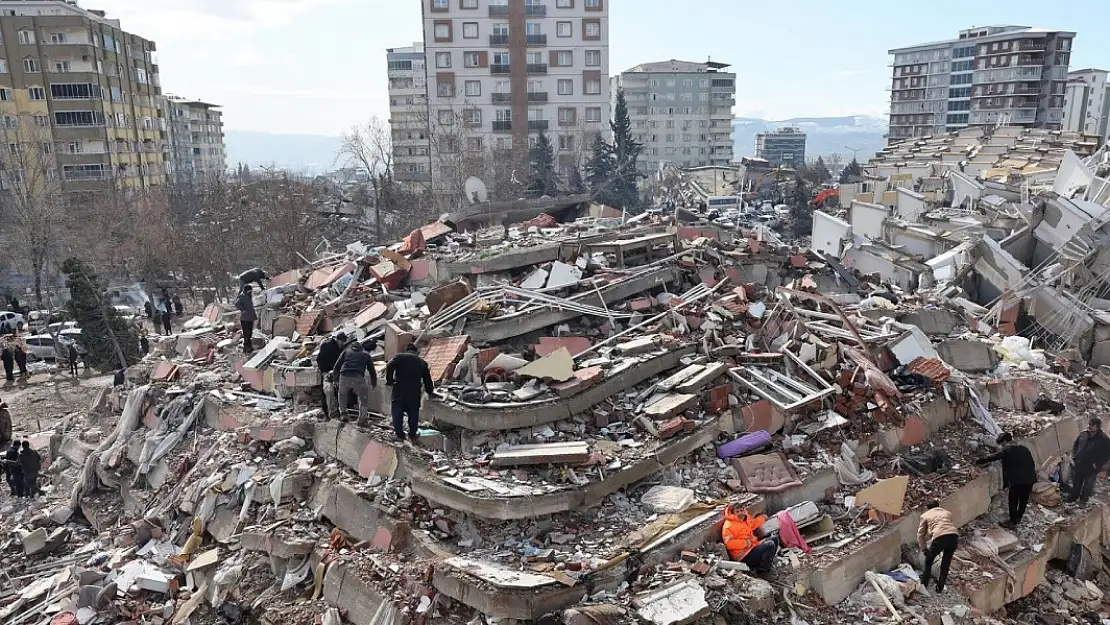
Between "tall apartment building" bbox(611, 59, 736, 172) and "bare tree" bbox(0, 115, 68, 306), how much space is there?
147 feet

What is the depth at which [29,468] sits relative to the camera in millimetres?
10828

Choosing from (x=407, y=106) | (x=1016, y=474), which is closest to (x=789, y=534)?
(x=1016, y=474)

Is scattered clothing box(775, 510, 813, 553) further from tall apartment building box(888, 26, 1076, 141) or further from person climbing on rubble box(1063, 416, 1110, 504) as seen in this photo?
tall apartment building box(888, 26, 1076, 141)

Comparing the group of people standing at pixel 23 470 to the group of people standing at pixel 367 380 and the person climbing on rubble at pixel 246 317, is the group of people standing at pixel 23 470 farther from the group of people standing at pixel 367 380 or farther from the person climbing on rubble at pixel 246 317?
the group of people standing at pixel 367 380

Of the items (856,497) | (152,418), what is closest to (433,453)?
(856,497)

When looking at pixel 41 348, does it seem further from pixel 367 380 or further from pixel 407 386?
pixel 407 386

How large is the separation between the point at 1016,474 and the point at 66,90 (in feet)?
148

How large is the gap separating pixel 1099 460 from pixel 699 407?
4.62 metres

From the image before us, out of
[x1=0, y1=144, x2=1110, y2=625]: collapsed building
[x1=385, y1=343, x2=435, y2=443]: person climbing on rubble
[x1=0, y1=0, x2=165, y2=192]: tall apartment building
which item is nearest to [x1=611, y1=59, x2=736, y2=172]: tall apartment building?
[x1=0, y1=0, x2=165, y2=192]: tall apartment building

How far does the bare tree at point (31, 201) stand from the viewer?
2512 centimetres

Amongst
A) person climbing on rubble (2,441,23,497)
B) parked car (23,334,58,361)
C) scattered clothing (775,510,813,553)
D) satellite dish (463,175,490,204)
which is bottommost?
parked car (23,334,58,361)

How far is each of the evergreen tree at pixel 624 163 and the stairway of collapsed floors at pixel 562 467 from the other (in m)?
26.2

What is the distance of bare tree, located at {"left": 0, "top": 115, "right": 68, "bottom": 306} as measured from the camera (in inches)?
989

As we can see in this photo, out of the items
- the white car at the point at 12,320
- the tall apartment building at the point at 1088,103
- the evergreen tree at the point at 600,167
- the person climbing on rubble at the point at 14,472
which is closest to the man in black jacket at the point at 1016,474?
the person climbing on rubble at the point at 14,472
